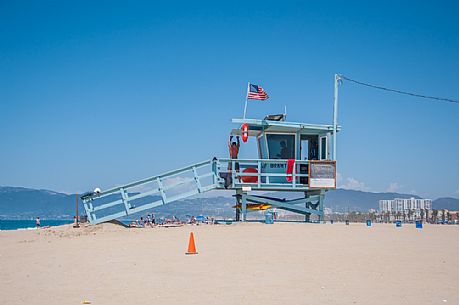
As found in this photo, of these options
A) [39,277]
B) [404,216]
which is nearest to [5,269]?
[39,277]

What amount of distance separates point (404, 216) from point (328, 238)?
1138 inches

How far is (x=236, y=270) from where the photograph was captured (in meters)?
8.91

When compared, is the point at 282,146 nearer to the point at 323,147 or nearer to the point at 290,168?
the point at 290,168

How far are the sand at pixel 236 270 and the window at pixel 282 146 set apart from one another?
22.7 feet

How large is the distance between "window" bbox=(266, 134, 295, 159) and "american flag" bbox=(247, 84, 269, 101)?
1.86 m

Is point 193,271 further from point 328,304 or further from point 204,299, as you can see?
point 328,304

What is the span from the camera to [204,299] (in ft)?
21.6

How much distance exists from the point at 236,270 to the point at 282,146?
Answer: 13.5 meters

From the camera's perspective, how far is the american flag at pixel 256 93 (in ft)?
73.4

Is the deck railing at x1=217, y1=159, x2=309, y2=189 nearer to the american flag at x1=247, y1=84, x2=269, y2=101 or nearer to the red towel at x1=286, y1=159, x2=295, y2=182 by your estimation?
the red towel at x1=286, y1=159, x2=295, y2=182

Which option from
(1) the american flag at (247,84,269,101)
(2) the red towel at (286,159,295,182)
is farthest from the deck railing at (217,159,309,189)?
(1) the american flag at (247,84,269,101)

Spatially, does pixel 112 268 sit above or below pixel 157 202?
below

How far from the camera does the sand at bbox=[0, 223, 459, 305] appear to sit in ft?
22.3

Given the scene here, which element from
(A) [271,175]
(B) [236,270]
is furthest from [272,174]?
(B) [236,270]
